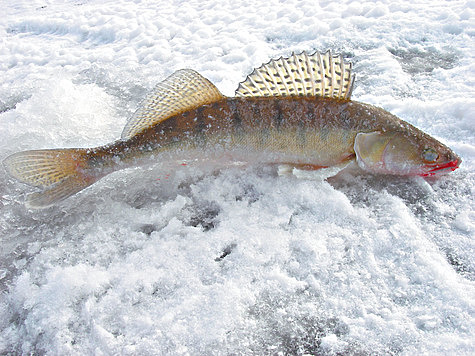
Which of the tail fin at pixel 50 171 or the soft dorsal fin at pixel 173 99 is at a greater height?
the soft dorsal fin at pixel 173 99

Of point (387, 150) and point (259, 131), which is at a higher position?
point (259, 131)

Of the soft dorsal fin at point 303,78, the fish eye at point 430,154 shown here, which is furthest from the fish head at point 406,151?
the soft dorsal fin at point 303,78

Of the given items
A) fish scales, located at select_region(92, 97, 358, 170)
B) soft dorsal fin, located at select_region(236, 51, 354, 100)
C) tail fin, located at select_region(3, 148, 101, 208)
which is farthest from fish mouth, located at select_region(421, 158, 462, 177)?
tail fin, located at select_region(3, 148, 101, 208)

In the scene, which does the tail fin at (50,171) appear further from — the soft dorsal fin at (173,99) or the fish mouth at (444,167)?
the fish mouth at (444,167)

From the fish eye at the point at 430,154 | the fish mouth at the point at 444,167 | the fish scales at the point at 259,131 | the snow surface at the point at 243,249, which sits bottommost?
the snow surface at the point at 243,249

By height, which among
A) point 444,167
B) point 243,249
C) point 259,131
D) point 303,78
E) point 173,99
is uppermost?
point 303,78

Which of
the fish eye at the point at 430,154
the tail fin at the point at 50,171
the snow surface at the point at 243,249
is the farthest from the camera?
the fish eye at the point at 430,154

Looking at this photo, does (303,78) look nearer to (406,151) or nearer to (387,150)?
(387,150)

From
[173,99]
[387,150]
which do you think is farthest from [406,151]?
[173,99]
